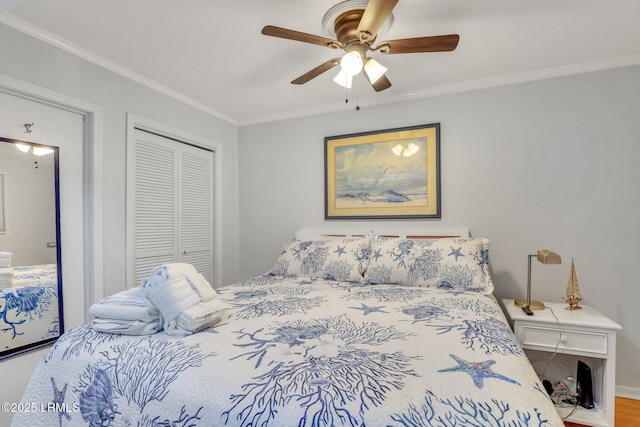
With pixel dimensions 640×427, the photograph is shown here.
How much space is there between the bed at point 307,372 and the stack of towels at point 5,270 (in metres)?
0.90

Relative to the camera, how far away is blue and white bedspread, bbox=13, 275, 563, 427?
795 mm

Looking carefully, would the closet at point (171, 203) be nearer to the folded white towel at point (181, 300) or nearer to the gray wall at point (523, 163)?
the gray wall at point (523, 163)

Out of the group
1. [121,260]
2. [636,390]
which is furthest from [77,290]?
[636,390]

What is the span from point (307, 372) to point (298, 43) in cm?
188

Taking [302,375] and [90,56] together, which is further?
[90,56]

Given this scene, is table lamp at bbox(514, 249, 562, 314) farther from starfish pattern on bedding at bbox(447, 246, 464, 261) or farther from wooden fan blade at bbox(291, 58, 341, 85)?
wooden fan blade at bbox(291, 58, 341, 85)

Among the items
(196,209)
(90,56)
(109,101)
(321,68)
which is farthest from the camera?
(196,209)

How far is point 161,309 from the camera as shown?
130cm

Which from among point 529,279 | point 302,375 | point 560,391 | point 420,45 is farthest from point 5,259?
point 560,391

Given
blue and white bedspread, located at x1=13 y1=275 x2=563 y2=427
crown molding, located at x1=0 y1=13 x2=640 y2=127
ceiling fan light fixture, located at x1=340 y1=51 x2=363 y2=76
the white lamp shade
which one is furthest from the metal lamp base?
the white lamp shade

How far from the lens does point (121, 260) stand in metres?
2.35

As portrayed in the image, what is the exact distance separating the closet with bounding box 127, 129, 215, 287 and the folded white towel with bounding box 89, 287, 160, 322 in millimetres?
1242

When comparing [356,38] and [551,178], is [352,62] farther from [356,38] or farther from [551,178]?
[551,178]

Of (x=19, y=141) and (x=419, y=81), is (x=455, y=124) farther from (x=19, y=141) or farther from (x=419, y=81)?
(x=19, y=141)
